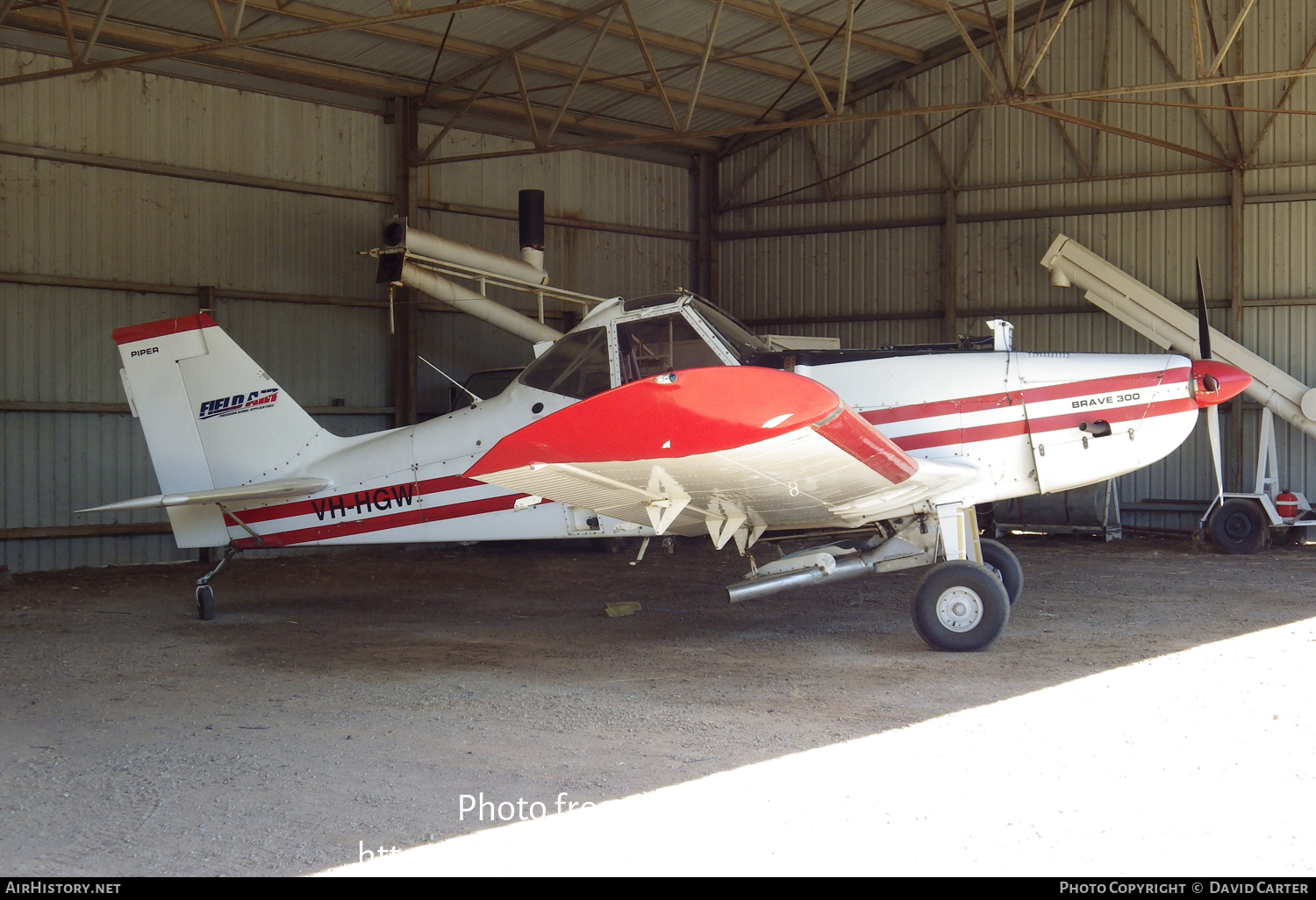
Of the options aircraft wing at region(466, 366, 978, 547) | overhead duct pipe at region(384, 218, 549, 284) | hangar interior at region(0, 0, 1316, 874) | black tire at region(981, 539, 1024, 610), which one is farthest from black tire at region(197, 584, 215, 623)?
black tire at region(981, 539, 1024, 610)

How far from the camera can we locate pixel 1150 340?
16.5 m

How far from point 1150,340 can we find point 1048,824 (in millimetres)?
14251

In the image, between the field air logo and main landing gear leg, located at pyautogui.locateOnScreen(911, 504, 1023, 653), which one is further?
the field air logo

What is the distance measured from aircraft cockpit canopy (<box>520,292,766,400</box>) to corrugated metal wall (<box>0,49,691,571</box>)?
8.26m

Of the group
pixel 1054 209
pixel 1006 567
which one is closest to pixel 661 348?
pixel 1006 567

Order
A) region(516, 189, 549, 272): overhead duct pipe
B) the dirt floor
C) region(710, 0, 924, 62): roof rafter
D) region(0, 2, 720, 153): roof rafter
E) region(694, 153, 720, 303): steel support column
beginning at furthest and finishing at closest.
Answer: region(694, 153, 720, 303): steel support column < region(516, 189, 549, 272): overhead duct pipe < region(710, 0, 924, 62): roof rafter < region(0, 2, 720, 153): roof rafter < the dirt floor

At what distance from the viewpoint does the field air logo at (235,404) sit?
860 centimetres

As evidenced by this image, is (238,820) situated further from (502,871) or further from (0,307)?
(0,307)

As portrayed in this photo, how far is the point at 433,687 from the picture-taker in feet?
21.5

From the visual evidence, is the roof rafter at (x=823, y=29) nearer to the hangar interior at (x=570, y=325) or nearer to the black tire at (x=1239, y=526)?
the hangar interior at (x=570, y=325)

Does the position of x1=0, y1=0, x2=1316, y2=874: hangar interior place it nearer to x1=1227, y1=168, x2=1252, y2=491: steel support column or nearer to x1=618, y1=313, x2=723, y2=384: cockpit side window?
x1=1227, y1=168, x2=1252, y2=491: steel support column

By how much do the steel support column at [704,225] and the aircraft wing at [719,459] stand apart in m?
12.4

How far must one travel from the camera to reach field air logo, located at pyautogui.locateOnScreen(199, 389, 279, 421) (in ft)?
28.2
